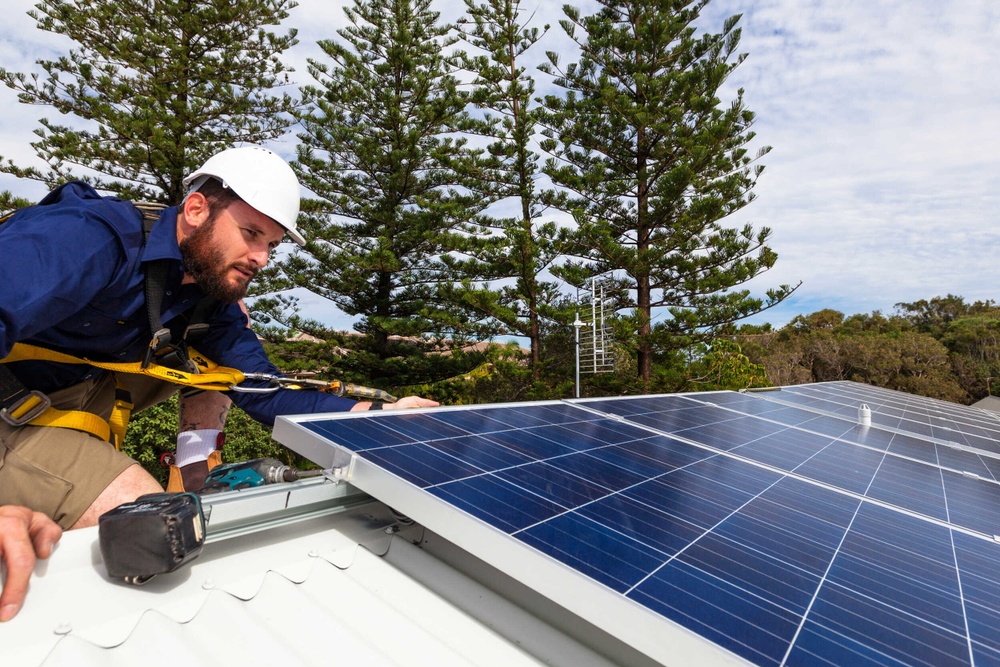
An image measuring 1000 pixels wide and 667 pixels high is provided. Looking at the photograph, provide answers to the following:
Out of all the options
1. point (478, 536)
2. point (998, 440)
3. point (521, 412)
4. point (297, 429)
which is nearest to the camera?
point (478, 536)

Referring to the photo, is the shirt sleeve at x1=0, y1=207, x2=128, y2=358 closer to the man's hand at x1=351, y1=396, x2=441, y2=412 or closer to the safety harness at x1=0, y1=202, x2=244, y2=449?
the safety harness at x1=0, y1=202, x2=244, y2=449

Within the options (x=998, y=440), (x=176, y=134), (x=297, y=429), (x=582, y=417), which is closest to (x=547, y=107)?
(x=176, y=134)

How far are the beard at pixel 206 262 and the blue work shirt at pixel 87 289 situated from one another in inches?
2.9

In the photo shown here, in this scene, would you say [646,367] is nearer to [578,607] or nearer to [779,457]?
[779,457]

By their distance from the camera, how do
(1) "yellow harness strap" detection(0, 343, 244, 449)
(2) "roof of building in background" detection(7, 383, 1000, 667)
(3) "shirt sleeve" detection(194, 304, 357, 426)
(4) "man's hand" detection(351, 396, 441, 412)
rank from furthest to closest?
(3) "shirt sleeve" detection(194, 304, 357, 426), (4) "man's hand" detection(351, 396, 441, 412), (1) "yellow harness strap" detection(0, 343, 244, 449), (2) "roof of building in background" detection(7, 383, 1000, 667)

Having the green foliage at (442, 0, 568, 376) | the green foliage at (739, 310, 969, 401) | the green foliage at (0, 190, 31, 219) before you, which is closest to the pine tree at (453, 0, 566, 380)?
the green foliage at (442, 0, 568, 376)

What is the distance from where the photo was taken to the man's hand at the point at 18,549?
42.2 inches

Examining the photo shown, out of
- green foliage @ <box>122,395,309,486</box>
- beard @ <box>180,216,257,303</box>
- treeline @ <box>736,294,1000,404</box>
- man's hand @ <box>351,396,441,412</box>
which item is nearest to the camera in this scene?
beard @ <box>180,216,257,303</box>

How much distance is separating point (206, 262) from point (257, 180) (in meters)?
0.46

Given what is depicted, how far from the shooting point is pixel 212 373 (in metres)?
2.90

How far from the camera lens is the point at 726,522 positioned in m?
1.61

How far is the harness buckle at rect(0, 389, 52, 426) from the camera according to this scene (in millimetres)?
2189

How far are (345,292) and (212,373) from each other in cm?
1357

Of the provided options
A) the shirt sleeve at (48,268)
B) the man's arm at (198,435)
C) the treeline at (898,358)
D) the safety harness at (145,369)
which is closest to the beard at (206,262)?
the safety harness at (145,369)
